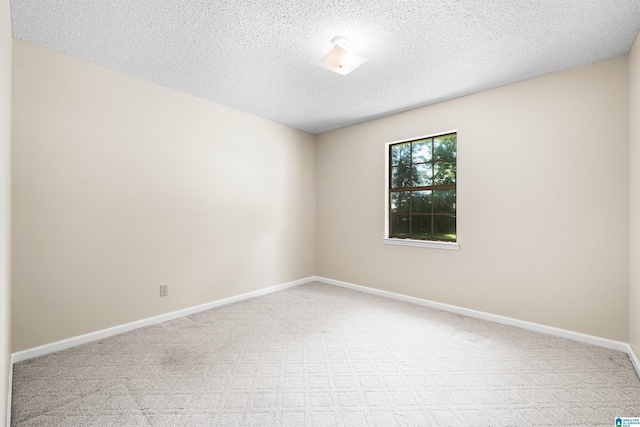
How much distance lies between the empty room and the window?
3cm

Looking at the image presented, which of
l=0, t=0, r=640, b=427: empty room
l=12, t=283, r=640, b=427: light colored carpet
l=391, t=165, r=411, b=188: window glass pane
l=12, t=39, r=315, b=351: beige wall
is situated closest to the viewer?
l=12, t=283, r=640, b=427: light colored carpet

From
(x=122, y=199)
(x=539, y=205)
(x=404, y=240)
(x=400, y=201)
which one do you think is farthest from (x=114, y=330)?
(x=539, y=205)

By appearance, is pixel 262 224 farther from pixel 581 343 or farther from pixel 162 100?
pixel 581 343

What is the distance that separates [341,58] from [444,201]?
2.17 metres

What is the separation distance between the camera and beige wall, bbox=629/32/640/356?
2.16 meters

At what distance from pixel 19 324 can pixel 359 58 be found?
11.0ft

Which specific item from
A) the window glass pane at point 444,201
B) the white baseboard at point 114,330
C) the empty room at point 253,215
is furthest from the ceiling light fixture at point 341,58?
the white baseboard at point 114,330

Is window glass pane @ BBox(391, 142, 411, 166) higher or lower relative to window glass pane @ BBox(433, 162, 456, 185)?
higher

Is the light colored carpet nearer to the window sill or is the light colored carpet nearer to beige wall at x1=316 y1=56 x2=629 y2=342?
beige wall at x1=316 y1=56 x2=629 y2=342

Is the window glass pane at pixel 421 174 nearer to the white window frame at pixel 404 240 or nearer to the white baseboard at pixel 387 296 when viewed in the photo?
the white window frame at pixel 404 240

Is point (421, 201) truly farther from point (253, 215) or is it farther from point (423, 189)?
point (253, 215)

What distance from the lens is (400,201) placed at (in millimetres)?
4012

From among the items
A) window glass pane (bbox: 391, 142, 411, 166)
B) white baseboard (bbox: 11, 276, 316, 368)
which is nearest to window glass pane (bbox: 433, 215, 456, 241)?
window glass pane (bbox: 391, 142, 411, 166)

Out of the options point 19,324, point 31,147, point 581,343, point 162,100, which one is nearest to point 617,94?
point 581,343
